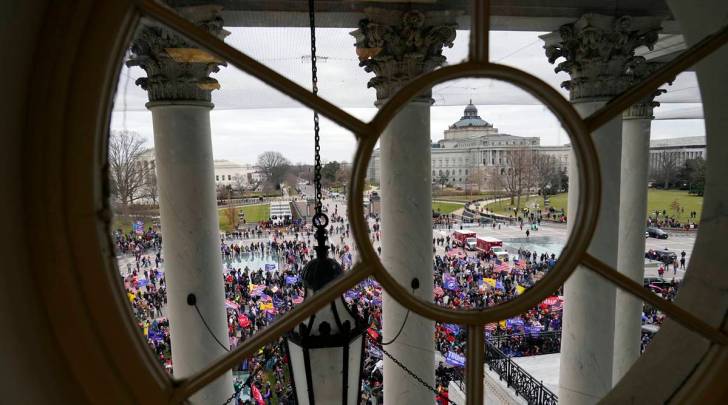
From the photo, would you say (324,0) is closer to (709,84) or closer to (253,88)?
(253,88)

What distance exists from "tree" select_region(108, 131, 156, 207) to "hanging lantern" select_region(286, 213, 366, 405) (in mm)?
2013

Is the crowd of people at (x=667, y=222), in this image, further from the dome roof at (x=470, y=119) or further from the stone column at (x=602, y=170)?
the stone column at (x=602, y=170)

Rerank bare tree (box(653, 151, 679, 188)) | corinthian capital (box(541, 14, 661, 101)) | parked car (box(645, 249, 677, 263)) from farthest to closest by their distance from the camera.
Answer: parked car (box(645, 249, 677, 263)) < bare tree (box(653, 151, 679, 188)) < corinthian capital (box(541, 14, 661, 101))

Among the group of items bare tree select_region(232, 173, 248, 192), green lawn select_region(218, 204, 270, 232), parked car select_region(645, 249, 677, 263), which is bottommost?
parked car select_region(645, 249, 677, 263)

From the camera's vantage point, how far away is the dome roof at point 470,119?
7768 mm

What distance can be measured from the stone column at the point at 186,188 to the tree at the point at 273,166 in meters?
1.81

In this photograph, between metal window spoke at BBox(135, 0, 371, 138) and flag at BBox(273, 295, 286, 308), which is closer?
metal window spoke at BBox(135, 0, 371, 138)

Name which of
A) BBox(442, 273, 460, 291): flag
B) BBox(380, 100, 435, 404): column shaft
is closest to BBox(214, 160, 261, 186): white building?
BBox(380, 100, 435, 404): column shaft

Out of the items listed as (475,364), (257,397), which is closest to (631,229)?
(475,364)

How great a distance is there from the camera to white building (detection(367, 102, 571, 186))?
23.1ft

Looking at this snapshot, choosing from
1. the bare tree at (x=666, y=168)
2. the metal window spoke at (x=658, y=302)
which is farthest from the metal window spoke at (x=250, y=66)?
the bare tree at (x=666, y=168)

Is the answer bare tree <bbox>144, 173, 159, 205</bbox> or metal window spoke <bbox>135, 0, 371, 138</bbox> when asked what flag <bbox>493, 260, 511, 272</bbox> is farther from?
metal window spoke <bbox>135, 0, 371, 138</bbox>

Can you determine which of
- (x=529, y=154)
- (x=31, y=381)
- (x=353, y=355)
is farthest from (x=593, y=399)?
(x=31, y=381)

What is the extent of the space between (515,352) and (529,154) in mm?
10789
